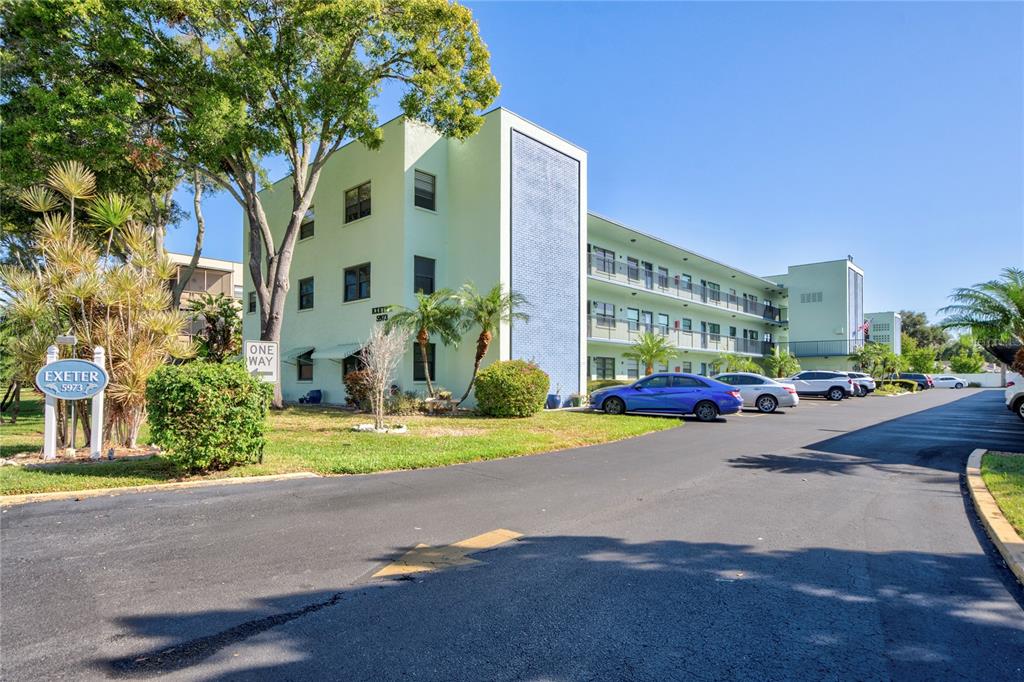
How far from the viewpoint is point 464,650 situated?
3.31 metres

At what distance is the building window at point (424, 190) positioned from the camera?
21.2 meters

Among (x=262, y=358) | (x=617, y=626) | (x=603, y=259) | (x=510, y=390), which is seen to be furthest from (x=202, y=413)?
(x=603, y=259)

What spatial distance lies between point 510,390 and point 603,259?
13573 millimetres

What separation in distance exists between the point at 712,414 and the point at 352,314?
13530 millimetres

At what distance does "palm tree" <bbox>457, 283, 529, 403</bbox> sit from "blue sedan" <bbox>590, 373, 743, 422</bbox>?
4.30m

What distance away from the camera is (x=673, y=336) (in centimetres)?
3372

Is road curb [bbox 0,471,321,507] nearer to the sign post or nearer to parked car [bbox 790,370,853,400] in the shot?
the sign post

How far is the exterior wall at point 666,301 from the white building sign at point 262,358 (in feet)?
61.1

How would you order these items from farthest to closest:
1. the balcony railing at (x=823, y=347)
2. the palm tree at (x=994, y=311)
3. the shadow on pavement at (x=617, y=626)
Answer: the balcony railing at (x=823, y=347), the palm tree at (x=994, y=311), the shadow on pavement at (x=617, y=626)

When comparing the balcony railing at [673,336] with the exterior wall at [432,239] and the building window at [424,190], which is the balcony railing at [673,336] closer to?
the exterior wall at [432,239]

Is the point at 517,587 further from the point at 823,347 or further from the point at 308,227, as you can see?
the point at 823,347

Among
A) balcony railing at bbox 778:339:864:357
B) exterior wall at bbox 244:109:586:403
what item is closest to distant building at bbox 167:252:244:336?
exterior wall at bbox 244:109:586:403

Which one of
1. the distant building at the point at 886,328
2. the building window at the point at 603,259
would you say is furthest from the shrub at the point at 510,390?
the distant building at the point at 886,328

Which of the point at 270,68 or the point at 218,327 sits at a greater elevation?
the point at 270,68
